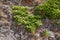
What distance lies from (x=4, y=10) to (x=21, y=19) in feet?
2.07

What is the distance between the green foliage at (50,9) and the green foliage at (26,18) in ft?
1.02

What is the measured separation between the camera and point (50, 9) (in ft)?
21.7

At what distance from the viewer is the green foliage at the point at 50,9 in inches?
257

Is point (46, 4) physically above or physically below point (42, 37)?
above

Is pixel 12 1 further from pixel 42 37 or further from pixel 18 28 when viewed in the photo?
pixel 42 37

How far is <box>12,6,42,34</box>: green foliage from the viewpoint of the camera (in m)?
6.19

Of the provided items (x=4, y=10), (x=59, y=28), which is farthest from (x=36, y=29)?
(x=4, y=10)

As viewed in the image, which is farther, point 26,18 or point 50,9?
point 50,9

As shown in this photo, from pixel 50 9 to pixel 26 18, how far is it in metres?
0.84

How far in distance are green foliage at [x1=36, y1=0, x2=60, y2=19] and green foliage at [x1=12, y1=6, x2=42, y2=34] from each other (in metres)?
0.31

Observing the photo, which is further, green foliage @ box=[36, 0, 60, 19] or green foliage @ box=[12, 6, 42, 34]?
green foliage @ box=[36, 0, 60, 19]

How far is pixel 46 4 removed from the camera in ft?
22.0

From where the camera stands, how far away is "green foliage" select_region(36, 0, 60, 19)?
6.54m

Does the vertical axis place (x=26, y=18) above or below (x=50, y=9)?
below
